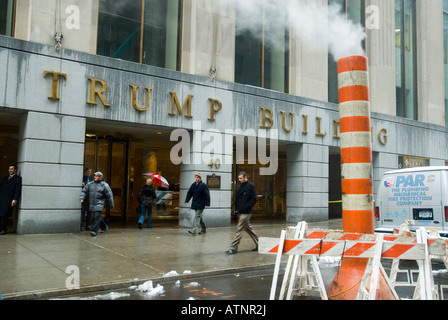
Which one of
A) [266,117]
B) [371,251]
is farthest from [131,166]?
[371,251]

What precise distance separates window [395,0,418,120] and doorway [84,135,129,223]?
528 inches

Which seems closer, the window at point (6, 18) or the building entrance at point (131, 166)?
the window at point (6, 18)

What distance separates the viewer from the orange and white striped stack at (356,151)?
204 inches

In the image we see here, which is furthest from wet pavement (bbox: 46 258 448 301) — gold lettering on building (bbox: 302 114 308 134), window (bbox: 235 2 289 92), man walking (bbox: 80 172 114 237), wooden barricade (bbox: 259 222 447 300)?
window (bbox: 235 2 289 92)

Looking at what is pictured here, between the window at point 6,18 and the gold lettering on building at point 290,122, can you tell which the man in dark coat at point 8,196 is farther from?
the gold lettering on building at point 290,122

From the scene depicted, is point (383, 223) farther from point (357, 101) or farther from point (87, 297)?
point (87, 297)

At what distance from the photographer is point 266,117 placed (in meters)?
14.5

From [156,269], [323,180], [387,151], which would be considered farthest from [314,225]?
[156,269]

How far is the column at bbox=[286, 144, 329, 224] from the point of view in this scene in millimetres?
15430

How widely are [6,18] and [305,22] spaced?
10645mm

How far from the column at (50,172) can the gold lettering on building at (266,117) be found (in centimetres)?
628

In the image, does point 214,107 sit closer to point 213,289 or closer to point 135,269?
point 135,269

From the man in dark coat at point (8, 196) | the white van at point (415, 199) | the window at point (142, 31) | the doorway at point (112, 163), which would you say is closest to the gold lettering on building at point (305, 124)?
the window at point (142, 31)

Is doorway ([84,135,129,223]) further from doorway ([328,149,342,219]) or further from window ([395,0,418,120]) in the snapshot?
window ([395,0,418,120])
